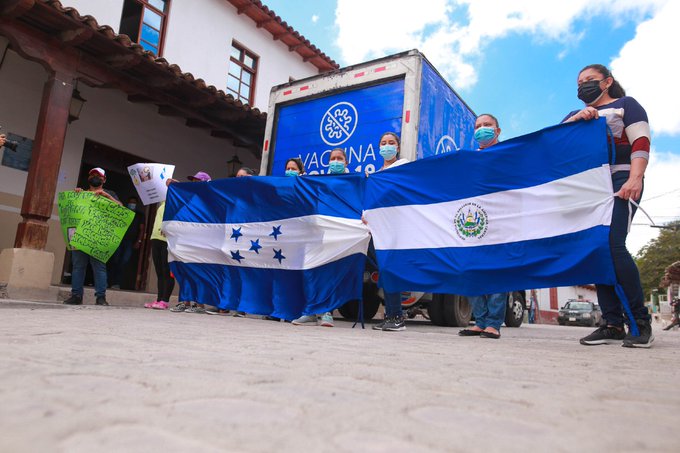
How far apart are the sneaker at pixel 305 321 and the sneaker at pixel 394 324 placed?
75cm

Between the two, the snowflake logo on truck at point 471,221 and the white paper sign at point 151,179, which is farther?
the white paper sign at point 151,179

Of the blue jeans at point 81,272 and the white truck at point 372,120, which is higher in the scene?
the white truck at point 372,120

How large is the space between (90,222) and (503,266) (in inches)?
191

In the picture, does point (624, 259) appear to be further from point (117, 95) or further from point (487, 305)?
point (117, 95)

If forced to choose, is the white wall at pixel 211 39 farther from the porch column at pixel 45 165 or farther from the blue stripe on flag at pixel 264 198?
the blue stripe on flag at pixel 264 198

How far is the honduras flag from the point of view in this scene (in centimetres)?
492

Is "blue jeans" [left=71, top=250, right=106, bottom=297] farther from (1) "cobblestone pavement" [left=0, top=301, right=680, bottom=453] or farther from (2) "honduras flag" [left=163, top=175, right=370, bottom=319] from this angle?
(1) "cobblestone pavement" [left=0, top=301, right=680, bottom=453]

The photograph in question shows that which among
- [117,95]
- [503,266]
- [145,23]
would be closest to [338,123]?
[503,266]

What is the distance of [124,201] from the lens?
10578 mm

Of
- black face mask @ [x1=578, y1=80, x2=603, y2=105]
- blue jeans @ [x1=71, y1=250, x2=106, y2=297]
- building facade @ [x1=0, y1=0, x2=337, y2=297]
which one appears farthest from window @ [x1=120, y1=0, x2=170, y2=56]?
black face mask @ [x1=578, y1=80, x2=603, y2=105]

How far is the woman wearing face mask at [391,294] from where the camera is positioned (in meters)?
4.75

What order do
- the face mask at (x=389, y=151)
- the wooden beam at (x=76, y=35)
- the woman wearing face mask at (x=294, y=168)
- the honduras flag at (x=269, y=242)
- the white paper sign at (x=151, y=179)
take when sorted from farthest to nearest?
the white paper sign at (x=151, y=179) < the wooden beam at (x=76, y=35) < the woman wearing face mask at (x=294, y=168) < the face mask at (x=389, y=151) < the honduras flag at (x=269, y=242)

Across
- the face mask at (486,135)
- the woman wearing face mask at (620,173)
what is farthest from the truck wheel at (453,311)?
the woman wearing face mask at (620,173)

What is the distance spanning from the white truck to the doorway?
4063 millimetres
